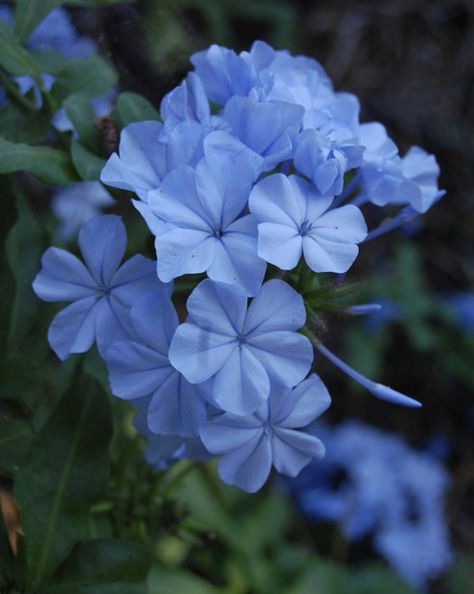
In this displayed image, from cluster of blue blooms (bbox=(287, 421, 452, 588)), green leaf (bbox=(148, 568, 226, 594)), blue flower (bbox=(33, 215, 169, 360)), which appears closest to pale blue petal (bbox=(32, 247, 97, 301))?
blue flower (bbox=(33, 215, 169, 360))

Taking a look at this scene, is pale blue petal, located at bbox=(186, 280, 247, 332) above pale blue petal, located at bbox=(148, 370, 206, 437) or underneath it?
above

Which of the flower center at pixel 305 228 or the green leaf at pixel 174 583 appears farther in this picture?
the green leaf at pixel 174 583

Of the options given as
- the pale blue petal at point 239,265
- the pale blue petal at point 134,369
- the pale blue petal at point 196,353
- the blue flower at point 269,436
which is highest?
the pale blue petal at point 239,265

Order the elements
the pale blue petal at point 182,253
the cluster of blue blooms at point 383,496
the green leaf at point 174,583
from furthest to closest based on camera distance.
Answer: the cluster of blue blooms at point 383,496 → the green leaf at point 174,583 → the pale blue petal at point 182,253

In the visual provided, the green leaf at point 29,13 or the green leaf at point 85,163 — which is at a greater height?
the green leaf at point 29,13

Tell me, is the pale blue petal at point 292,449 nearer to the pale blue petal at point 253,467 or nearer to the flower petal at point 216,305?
the pale blue petal at point 253,467

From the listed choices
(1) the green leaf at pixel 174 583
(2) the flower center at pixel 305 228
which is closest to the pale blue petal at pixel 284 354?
(2) the flower center at pixel 305 228

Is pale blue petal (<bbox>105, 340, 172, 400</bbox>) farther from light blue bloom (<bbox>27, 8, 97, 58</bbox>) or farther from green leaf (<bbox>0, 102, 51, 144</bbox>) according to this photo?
light blue bloom (<bbox>27, 8, 97, 58</bbox>)

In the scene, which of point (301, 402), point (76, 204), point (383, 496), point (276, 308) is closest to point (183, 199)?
point (276, 308)
